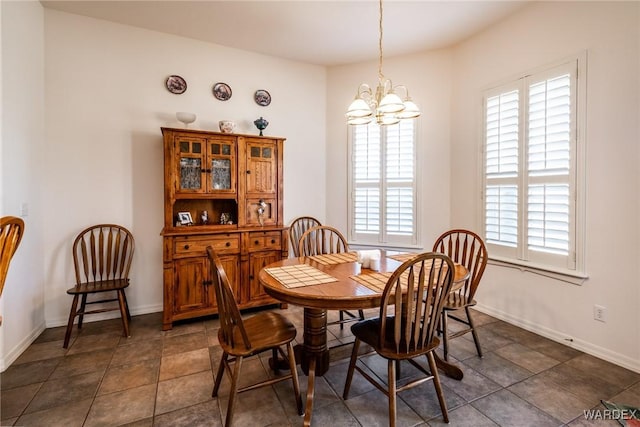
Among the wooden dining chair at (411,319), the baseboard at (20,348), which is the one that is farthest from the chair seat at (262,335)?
the baseboard at (20,348)

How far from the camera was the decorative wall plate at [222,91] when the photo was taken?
11.5 ft

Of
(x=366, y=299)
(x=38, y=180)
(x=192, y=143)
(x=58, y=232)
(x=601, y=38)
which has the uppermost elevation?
(x=601, y=38)

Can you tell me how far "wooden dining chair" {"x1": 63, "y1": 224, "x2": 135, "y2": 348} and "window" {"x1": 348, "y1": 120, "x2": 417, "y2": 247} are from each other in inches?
102

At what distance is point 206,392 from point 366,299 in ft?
4.05

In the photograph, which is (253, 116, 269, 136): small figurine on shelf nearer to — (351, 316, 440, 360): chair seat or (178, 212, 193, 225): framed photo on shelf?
(178, 212, 193, 225): framed photo on shelf

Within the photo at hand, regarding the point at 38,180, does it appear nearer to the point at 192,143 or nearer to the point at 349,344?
the point at 192,143

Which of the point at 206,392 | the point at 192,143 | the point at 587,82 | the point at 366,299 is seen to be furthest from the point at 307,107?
the point at 206,392

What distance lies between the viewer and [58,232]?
2.91 m

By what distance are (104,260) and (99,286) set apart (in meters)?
0.45

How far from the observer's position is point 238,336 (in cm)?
174

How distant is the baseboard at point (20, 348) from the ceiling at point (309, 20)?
9.63 feet

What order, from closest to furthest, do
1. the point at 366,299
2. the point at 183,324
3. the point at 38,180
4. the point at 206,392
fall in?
the point at 366,299, the point at 206,392, the point at 38,180, the point at 183,324

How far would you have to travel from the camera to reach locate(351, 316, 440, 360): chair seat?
61.7 inches

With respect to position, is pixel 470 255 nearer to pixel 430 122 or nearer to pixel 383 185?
pixel 383 185
